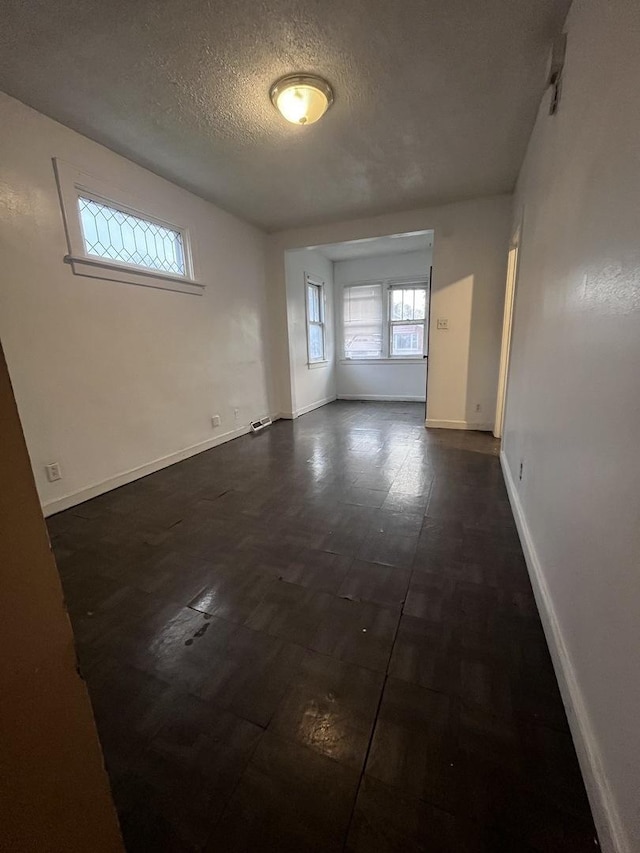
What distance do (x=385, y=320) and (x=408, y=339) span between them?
55 centimetres

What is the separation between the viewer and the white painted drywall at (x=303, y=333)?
5055 millimetres

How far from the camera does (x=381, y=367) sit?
6473 mm

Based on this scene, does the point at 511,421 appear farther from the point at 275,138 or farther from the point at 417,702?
the point at 275,138

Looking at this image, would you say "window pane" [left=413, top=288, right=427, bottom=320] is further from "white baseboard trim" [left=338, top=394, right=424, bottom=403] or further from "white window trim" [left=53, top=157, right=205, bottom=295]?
"white window trim" [left=53, top=157, right=205, bottom=295]

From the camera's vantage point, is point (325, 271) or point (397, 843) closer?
point (397, 843)

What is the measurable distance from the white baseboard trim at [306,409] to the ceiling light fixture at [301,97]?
138 inches

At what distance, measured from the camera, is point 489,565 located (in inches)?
68.5

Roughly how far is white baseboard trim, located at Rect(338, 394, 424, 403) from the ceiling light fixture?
4.73m

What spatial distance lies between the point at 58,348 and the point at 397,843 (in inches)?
117

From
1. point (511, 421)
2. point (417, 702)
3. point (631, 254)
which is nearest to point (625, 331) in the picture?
point (631, 254)

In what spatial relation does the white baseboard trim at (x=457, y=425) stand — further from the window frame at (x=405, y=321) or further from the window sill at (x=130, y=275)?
the window sill at (x=130, y=275)

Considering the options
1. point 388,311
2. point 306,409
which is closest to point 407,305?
point 388,311

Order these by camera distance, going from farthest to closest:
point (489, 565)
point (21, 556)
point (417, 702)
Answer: point (489, 565)
point (417, 702)
point (21, 556)

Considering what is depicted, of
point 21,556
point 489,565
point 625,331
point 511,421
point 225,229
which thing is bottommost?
point 489,565
